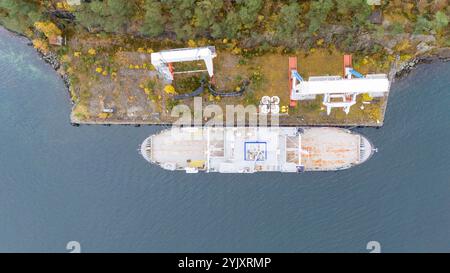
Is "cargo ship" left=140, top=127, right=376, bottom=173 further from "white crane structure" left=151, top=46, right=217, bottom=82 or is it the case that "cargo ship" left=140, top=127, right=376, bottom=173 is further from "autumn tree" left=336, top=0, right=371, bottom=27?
"autumn tree" left=336, top=0, right=371, bottom=27

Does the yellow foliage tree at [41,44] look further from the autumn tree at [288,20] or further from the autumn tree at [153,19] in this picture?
the autumn tree at [288,20]

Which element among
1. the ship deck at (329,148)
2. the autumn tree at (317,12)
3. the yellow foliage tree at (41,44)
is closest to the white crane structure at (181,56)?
the autumn tree at (317,12)

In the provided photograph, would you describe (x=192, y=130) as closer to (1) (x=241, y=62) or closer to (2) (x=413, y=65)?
(1) (x=241, y=62)

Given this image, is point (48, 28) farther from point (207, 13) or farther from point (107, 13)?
point (207, 13)

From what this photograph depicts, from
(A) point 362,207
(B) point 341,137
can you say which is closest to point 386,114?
(B) point 341,137

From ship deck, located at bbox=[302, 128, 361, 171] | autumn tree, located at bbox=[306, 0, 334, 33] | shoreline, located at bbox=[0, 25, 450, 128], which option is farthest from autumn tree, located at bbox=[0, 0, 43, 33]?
ship deck, located at bbox=[302, 128, 361, 171]

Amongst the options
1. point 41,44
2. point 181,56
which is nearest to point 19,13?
point 41,44
